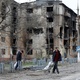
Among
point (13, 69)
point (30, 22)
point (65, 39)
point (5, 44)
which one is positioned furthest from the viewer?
point (65, 39)

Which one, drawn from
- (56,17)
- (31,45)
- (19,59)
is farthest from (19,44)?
(19,59)

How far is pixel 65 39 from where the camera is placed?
7594 cm

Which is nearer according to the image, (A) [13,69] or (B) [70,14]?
(A) [13,69]

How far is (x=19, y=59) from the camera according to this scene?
28000 mm

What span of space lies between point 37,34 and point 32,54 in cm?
454

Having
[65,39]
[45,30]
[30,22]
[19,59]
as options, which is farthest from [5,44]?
[19,59]

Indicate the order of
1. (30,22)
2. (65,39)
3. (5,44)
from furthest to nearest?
(65,39) → (5,44) → (30,22)

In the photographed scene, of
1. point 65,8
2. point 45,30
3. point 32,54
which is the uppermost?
point 65,8

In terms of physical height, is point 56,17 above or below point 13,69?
above

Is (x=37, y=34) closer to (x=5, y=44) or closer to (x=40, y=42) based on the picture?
(x=40, y=42)

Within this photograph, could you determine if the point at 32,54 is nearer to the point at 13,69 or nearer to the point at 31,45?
the point at 31,45

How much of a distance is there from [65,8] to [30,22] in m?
38.6

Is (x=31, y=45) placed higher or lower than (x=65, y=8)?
lower

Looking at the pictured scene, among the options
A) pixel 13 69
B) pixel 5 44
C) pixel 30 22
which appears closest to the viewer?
pixel 13 69
